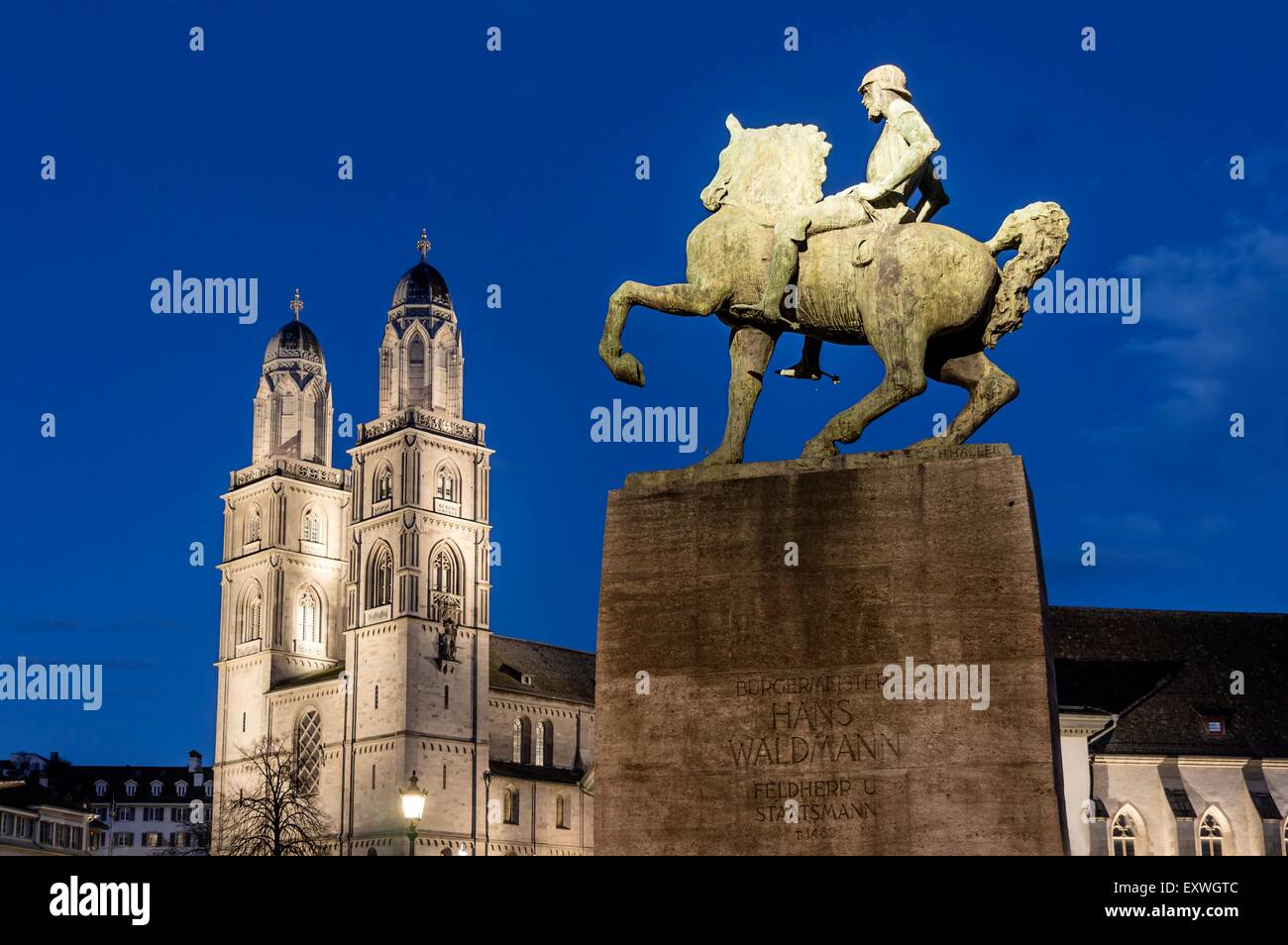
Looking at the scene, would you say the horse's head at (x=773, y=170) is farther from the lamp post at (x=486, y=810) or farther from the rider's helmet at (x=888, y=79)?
the lamp post at (x=486, y=810)

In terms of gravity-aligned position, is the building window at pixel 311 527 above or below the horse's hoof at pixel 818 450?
above

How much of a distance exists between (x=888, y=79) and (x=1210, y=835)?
175ft

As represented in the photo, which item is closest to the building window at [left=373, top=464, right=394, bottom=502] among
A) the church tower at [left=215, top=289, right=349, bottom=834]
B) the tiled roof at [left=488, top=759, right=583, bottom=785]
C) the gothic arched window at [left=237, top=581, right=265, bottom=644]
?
the church tower at [left=215, top=289, right=349, bottom=834]

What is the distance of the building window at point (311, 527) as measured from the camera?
381 feet

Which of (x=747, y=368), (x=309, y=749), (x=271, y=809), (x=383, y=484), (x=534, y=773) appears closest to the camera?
(x=747, y=368)

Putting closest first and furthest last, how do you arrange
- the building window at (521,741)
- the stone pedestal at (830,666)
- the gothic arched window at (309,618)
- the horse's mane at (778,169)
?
the stone pedestal at (830,666) < the horse's mane at (778,169) < the building window at (521,741) < the gothic arched window at (309,618)

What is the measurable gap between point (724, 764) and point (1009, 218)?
4.51m

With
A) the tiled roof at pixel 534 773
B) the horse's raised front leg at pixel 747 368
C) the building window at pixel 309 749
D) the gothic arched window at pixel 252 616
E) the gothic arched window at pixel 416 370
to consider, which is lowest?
the horse's raised front leg at pixel 747 368

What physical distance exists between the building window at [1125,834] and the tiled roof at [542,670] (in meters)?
54.1

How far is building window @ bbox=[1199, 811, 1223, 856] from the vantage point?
60.9 metres

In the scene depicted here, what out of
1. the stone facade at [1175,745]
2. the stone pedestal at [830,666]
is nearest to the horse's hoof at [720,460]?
the stone pedestal at [830,666]

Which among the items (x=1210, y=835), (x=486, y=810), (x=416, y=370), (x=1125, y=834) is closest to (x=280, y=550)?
(x=416, y=370)

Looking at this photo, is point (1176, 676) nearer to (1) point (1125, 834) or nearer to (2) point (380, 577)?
(1) point (1125, 834)

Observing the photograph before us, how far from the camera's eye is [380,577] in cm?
10838
